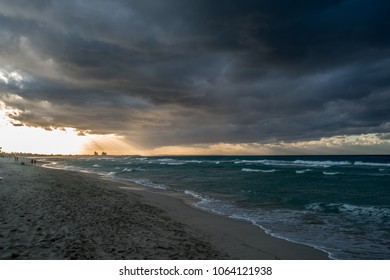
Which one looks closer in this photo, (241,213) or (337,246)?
(337,246)

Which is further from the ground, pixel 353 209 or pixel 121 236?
pixel 121 236

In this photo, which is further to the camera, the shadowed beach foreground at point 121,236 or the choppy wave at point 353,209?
the choppy wave at point 353,209

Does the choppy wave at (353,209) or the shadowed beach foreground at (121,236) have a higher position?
the shadowed beach foreground at (121,236)

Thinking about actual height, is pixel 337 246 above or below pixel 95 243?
below

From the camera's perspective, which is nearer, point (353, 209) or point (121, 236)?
point (121, 236)

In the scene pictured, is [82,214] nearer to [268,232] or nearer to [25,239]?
[25,239]

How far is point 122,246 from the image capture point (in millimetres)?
8609

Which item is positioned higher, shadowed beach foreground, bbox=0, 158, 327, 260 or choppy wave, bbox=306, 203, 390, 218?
shadowed beach foreground, bbox=0, 158, 327, 260

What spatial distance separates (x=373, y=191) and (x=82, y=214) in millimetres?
27816

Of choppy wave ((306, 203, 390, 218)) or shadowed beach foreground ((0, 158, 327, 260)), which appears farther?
choppy wave ((306, 203, 390, 218))

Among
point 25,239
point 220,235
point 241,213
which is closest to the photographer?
point 25,239
